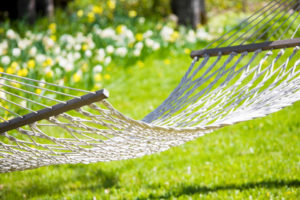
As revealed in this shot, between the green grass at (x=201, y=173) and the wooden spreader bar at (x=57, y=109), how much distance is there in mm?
727

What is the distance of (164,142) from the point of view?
60.7 inches

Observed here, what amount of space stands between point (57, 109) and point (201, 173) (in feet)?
3.61

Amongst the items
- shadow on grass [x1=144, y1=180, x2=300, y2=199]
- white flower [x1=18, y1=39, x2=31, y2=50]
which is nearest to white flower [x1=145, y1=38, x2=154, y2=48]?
white flower [x1=18, y1=39, x2=31, y2=50]

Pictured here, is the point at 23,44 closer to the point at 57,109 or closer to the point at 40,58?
the point at 40,58

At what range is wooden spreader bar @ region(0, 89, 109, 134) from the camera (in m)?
1.20

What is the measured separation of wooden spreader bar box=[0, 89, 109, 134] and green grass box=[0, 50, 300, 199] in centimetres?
73

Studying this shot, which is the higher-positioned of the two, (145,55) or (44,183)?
(145,55)

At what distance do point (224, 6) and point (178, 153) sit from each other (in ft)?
21.9

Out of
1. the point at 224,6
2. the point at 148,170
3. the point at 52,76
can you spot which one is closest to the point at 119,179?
the point at 148,170

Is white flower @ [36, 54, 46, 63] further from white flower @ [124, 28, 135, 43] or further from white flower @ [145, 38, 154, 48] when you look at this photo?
white flower @ [145, 38, 154, 48]

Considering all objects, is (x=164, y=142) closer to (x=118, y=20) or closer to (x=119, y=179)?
(x=119, y=179)

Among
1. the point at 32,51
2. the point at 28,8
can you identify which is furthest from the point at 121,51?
the point at 28,8

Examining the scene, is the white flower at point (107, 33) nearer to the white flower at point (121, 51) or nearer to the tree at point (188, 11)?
the white flower at point (121, 51)

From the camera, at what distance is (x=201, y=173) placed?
2.12m
